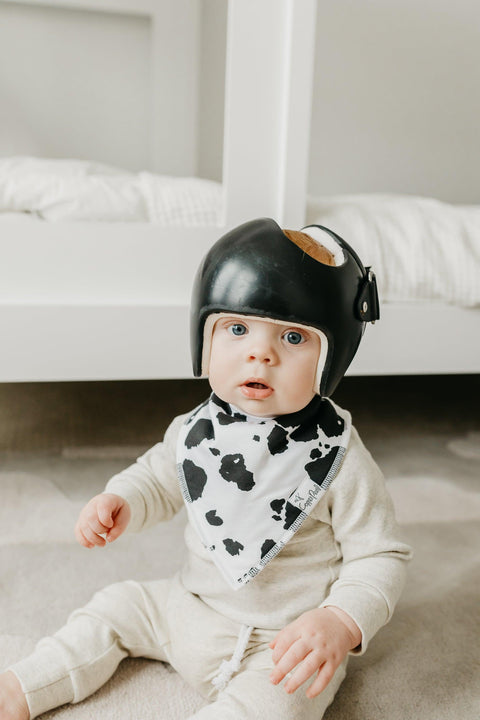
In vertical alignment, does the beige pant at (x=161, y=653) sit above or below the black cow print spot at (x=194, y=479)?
below

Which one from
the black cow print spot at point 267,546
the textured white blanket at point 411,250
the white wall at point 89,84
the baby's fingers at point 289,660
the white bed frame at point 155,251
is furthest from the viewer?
the white wall at point 89,84

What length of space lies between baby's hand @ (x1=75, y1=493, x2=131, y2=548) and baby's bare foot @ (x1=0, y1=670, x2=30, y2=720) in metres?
0.12

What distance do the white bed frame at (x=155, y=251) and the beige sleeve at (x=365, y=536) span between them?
0.43 metres

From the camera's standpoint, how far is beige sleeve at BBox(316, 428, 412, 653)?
22.2 inches

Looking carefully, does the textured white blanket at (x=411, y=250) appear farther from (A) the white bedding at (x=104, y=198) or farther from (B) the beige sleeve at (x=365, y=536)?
(B) the beige sleeve at (x=365, y=536)

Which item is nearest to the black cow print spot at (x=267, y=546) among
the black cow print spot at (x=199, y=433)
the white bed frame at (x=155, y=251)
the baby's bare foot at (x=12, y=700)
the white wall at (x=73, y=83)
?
the black cow print spot at (x=199, y=433)

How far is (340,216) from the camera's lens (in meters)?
1.04

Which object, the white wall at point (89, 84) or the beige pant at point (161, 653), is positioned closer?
the beige pant at point (161, 653)

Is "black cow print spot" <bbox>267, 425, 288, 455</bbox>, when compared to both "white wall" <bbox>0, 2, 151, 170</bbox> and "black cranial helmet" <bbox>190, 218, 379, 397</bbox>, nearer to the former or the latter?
"black cranial helmet" <bbox>190, 218, 379, 397</bbox>

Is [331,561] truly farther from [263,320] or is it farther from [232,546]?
[263,320]

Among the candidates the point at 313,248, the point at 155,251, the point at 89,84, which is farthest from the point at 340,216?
the point at 89,84

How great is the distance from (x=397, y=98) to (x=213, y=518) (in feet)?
6.15

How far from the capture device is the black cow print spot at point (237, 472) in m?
0.60

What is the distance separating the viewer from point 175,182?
106cm
